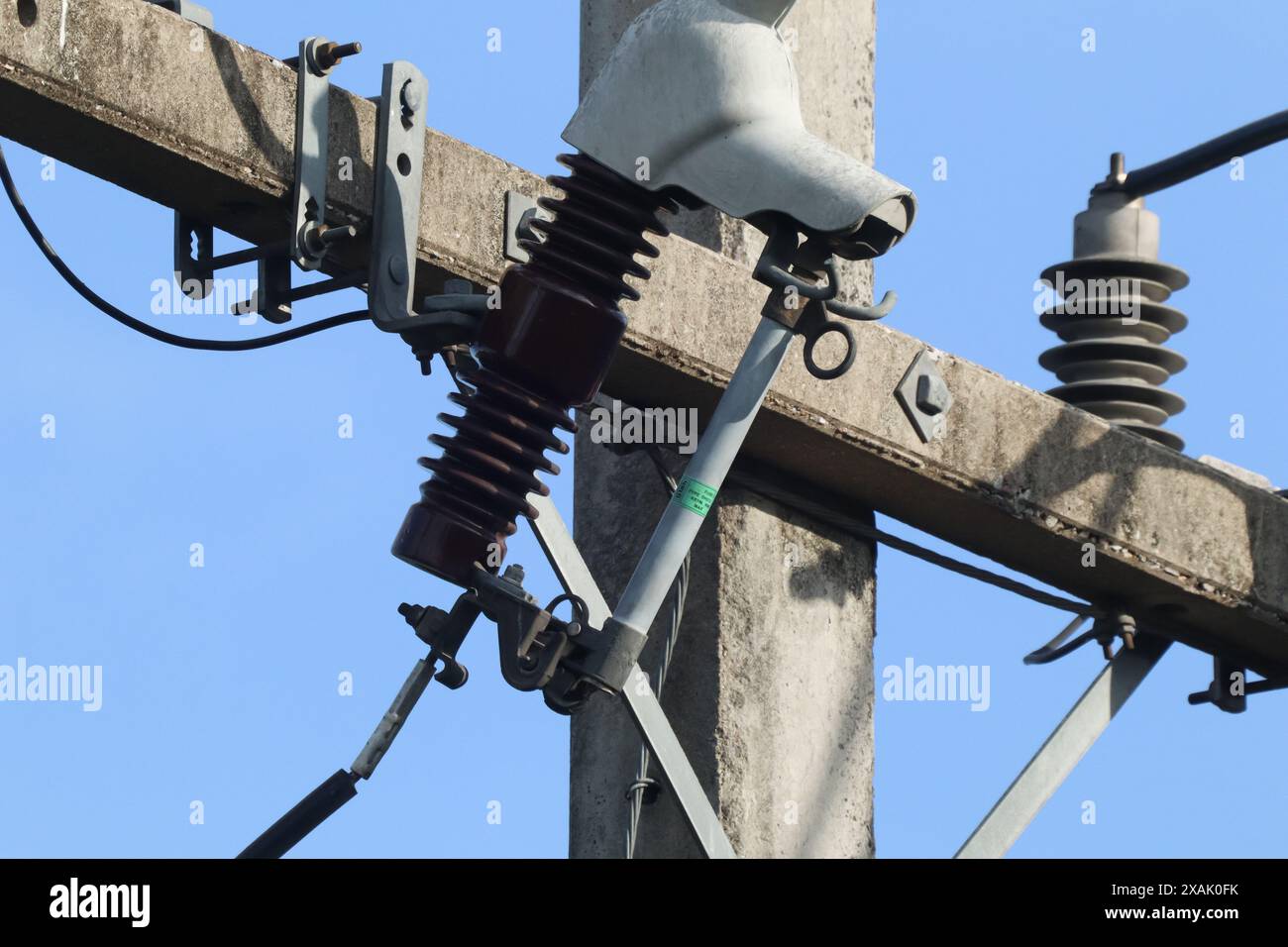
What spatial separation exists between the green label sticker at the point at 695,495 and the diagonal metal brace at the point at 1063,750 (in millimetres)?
1710

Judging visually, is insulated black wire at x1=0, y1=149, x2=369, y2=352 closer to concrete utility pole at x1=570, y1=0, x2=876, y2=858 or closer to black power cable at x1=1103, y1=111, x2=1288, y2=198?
concrete utility pole at x1=570, y1=0, x2=876, y2=858

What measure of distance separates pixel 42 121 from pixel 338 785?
55.0 inches

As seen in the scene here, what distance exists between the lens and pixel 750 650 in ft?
18.8

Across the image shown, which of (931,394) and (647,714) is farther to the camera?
(931,394)

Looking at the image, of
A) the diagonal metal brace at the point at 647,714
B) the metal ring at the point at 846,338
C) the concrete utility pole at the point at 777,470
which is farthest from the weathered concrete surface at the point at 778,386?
the metal ring at the point at 846,338

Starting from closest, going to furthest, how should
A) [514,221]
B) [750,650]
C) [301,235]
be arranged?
1. [301,235]
2. [514,221]
3. [750,650]

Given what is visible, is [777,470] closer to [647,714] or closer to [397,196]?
[647,714]

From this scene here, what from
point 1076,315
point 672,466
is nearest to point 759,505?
point 672,466

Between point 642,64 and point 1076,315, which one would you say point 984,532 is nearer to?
point 1076,315

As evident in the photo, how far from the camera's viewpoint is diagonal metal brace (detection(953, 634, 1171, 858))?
5980mm

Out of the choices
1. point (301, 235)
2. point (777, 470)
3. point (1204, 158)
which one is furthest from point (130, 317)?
point (1204, 158)

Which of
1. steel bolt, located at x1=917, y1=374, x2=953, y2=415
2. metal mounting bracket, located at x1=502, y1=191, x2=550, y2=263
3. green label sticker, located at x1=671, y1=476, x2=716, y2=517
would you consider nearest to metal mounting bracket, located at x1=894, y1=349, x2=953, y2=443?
steel bolt, located at x1=917, y1=374, x2=953, y2=415

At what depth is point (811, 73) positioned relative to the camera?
20.0ft

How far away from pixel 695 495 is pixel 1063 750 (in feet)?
6.67
